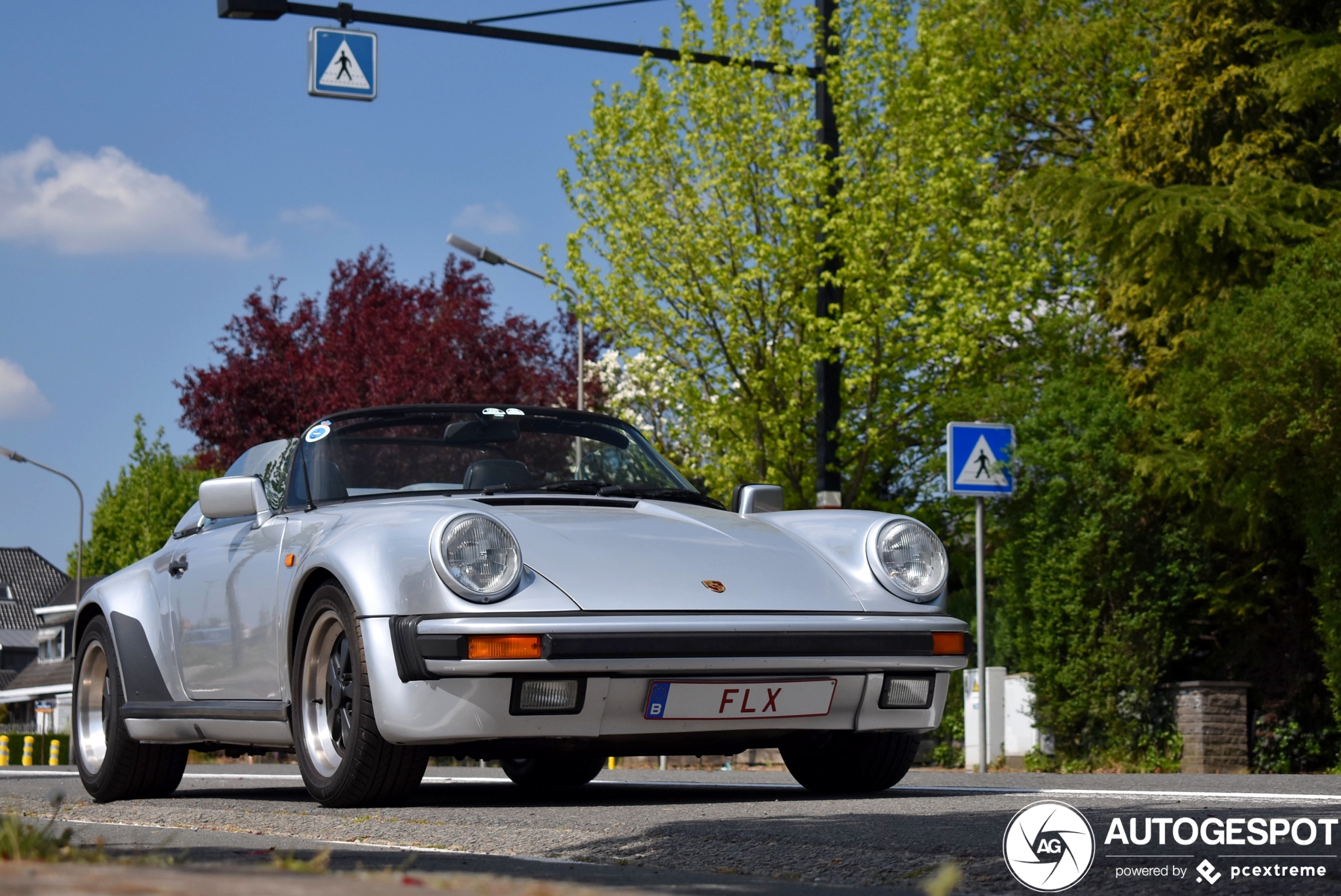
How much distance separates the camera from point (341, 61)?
49.2 ft

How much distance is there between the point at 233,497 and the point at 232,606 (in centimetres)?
43

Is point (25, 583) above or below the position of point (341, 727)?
below

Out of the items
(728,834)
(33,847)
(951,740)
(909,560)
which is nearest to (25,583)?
(951,740)

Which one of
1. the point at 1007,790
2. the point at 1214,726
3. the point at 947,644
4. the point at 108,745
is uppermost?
the point at 947,644

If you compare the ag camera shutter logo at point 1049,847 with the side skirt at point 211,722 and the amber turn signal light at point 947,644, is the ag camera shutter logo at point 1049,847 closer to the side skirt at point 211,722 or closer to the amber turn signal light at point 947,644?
the amber turn signal light at point 947,644

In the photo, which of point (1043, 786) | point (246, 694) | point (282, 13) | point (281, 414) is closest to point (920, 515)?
point (282, 13)

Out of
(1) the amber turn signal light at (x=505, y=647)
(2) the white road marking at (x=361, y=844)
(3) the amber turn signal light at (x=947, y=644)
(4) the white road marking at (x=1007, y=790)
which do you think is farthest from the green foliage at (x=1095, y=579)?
(2) the white road marking at (x=361, y=844)

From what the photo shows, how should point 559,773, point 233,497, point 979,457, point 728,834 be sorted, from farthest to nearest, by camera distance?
point 979,457
point 559,773
point 233,497
point 728,834

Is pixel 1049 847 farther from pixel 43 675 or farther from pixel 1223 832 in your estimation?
pixel 43 675

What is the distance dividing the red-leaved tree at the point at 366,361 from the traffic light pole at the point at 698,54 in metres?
15.1

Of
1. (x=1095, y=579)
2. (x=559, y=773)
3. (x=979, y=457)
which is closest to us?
(x=559, y=773)

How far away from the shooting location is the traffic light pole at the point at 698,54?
14.4 meters

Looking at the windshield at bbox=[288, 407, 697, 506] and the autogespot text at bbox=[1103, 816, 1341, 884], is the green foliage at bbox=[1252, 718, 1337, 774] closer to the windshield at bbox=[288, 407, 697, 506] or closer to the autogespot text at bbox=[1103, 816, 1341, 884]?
the windshield at bbox=[288, 407, 697, 506]

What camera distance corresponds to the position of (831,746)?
634 cm
